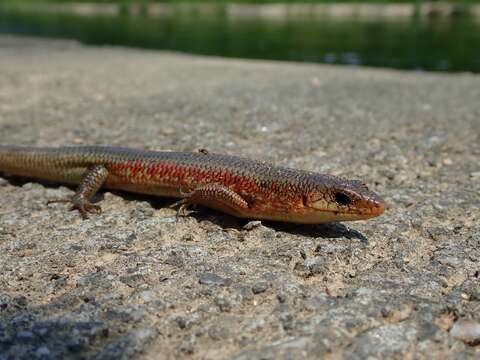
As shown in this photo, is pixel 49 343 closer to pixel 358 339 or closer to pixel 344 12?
pixel 358 339

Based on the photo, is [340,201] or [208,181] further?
[208,181]

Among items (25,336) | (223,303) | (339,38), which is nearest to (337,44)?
(339,38)

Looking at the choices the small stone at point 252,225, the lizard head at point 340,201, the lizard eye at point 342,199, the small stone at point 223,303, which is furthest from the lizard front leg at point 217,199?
the small stone at point 223,303

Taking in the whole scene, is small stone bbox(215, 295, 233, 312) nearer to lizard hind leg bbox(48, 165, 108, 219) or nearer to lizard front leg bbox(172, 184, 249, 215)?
lizard front leg bbox(172, 184, 249, 215)

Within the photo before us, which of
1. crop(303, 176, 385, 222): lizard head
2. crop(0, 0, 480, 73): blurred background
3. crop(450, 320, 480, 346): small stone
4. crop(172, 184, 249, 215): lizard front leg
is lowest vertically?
crop(0, 0, 480, 73): blurred background

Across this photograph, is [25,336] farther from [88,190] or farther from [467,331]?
[467,331]

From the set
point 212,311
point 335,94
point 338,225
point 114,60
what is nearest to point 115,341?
point 212,311

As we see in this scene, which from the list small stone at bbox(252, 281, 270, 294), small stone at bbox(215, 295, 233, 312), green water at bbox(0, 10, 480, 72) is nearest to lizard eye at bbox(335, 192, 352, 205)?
small stone at bbox(252, 281, 270, 294)
